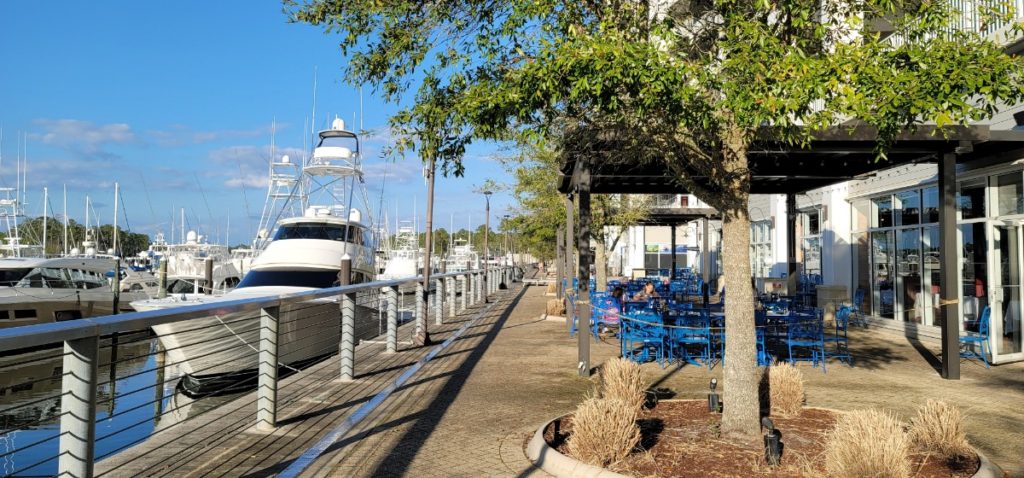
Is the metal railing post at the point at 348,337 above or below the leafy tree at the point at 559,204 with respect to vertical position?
below

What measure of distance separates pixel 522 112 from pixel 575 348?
817cm

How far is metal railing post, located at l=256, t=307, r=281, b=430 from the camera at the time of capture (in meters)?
6.64

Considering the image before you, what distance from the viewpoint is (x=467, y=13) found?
7.19m

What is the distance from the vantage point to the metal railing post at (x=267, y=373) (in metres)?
6.64

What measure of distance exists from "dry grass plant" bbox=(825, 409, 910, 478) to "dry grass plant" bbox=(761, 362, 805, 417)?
2073 mm

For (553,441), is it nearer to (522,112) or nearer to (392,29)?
(522,112)

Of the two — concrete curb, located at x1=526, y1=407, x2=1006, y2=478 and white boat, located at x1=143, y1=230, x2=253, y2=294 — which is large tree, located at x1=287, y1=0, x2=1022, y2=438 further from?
white boat, located at x1=143, y1=230, x2=253, y2=294

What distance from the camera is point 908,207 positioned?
15.5 meters

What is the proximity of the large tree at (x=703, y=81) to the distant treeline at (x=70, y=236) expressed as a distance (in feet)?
155

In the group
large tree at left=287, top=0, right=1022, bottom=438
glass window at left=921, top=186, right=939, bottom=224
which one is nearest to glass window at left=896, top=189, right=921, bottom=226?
glass window at left=921, top=186, right=939, bottom=224

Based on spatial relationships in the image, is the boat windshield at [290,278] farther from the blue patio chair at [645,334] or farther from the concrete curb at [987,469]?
the concrete curb at [987,469]

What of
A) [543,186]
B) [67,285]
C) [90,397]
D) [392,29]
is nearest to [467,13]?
[392,29]

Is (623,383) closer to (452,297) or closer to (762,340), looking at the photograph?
(762,340)

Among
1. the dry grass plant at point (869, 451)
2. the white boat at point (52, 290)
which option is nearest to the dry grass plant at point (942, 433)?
the dry grass plant at point (869, 451)
